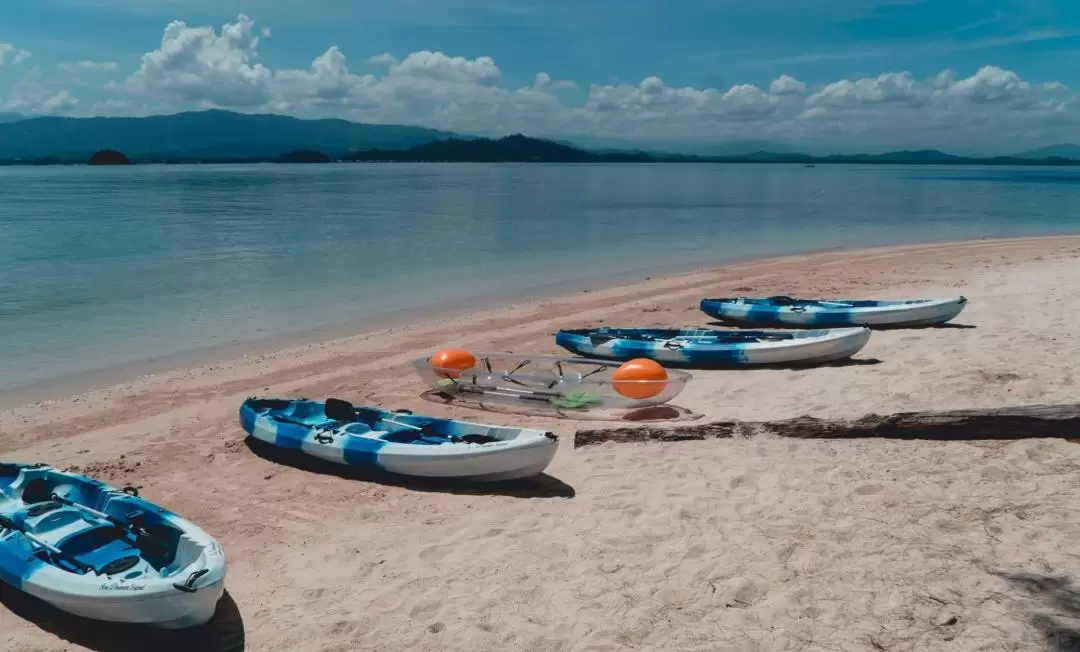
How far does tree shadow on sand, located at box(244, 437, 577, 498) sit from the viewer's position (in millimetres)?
6938

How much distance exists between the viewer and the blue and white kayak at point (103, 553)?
188 inches

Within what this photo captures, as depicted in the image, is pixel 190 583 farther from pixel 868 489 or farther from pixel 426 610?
pixel 868 489

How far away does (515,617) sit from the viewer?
16.0 ft

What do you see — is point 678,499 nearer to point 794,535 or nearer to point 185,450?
point 794,535

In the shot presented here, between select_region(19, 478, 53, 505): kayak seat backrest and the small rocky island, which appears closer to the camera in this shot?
select_region(19, 478, 53, 505): kayak seat backrest

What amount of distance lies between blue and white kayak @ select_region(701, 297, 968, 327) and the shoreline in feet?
16.7

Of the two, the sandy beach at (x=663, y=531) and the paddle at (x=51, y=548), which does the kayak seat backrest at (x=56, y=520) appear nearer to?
the paddle at (x=51, y=548)

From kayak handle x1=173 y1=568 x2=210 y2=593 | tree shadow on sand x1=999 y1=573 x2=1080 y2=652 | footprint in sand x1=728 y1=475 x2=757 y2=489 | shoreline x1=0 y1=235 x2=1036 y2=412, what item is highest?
tree shadow on sand x1=999 y1=573 x2=1080 y2=652

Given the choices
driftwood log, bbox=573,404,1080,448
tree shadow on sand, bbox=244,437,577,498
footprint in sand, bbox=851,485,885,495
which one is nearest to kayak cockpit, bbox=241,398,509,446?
tree shadow on sand, bbox=244,437,577,498

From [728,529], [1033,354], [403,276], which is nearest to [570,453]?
[728,529]

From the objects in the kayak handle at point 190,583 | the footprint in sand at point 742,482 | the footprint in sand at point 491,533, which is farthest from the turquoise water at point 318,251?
the footprint in sand at point 742,482

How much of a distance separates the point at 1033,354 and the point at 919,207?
4894 cm

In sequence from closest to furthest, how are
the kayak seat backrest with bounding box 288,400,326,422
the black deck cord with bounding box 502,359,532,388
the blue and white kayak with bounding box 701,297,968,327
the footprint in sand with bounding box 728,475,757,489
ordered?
1. the footprint in sand with bounding box 728,475,757,489
2. the kayak seat backrest with bounding box 288,400,326,422
3. the black deck cord with bounding box 502,359,532,388
4. the blue and white kayak with bounding box 701,297,968,327

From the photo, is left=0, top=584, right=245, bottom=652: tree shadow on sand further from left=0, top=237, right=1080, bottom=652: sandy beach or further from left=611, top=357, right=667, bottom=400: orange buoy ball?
left=611, top=357, right=667, bottom=400: orange buoy ball
